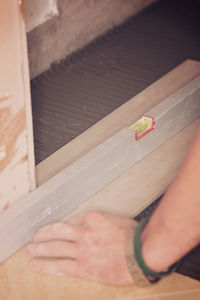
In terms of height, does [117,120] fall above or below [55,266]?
above

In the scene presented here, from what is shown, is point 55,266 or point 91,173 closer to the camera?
point 55,266

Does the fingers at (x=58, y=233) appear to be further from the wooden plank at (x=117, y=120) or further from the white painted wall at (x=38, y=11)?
the white painted wall at (x=38, y=11)

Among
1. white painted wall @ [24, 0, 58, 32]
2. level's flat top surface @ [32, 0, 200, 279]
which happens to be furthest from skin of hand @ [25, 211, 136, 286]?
white painted wall @ [24, 0, 58, 32]

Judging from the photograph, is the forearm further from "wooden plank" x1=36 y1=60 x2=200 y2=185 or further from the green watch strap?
"wooden plank" x1=36 y1=60 x2=200 y2=185

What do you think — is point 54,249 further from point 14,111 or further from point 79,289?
point 14,111

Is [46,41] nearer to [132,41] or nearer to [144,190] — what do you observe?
[132,41]

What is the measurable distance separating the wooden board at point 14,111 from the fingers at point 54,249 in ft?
0.59

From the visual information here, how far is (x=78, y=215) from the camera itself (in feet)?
6.17

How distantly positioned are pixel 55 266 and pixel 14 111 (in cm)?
52

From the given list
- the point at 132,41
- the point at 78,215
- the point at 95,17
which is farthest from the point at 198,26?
the point at 78,215

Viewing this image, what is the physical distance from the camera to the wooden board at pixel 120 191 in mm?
1550

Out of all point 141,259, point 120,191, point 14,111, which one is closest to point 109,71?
point 120,191

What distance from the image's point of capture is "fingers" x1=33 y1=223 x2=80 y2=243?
161 centimetres

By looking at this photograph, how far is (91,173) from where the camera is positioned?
1.92 meters
